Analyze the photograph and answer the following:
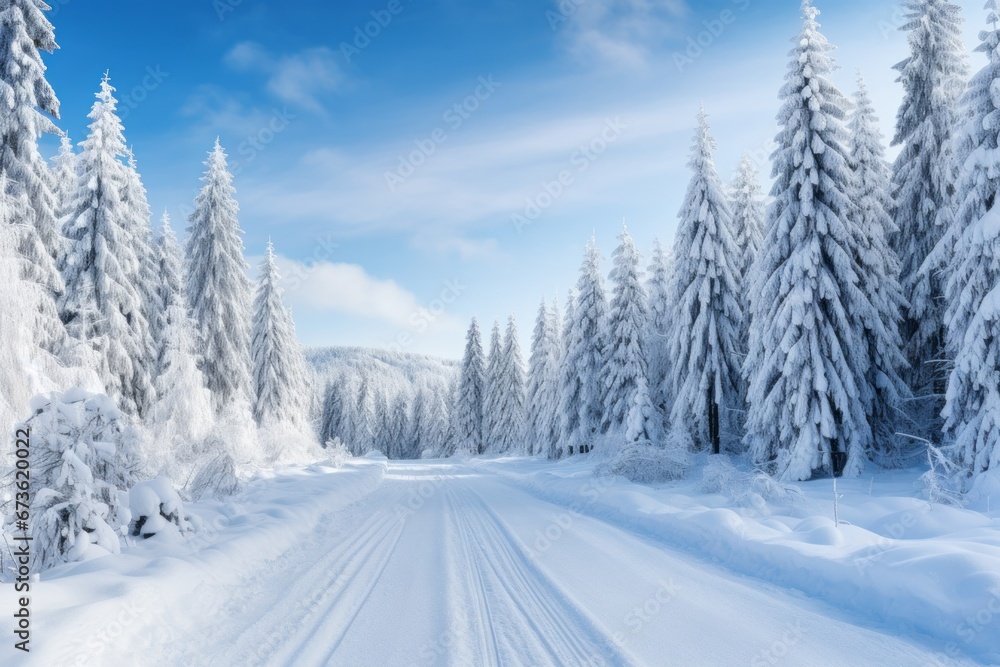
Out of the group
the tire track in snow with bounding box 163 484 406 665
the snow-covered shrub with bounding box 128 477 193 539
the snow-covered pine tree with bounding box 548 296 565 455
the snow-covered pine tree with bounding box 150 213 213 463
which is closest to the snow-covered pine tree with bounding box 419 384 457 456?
the snow-covered pine tree with bounding box 548 296 565 455

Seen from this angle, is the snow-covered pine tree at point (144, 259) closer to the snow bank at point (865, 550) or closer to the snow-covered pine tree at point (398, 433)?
the snow bank at point (865, 550)

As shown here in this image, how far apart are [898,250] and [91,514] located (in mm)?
25977

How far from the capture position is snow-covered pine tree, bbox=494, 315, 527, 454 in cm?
5261

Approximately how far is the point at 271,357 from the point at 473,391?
26.7 m

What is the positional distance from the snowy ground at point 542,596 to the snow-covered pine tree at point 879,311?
9592 millimetres

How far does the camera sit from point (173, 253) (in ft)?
97.9

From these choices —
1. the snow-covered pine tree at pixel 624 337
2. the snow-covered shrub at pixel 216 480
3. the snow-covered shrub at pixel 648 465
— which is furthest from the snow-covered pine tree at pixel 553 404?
the snow-covered shrub at pixel 216 480

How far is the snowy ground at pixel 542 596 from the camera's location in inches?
172

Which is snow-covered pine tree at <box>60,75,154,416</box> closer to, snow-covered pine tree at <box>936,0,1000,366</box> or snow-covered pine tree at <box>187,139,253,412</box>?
snow-covered pine tree at <box>187,139,253,412</box>

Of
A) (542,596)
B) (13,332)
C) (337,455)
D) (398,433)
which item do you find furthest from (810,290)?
(398,433)

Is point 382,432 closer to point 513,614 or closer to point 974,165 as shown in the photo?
point 974,165

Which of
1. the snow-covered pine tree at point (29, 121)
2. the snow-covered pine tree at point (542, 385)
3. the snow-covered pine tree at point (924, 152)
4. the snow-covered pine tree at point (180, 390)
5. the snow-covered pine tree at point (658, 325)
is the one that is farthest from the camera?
the snow-covered pine tree at point (542, 385)

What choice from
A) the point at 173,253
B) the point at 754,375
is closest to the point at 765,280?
the point at 754,375

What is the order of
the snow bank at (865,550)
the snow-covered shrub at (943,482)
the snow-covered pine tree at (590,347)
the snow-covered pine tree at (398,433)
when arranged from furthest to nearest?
the snow-covered pine tree at (398,433) < the snow-covered pine tree at (590,347) < the snow-covered shrub at (943,482) < the snow bank at (865,550)
